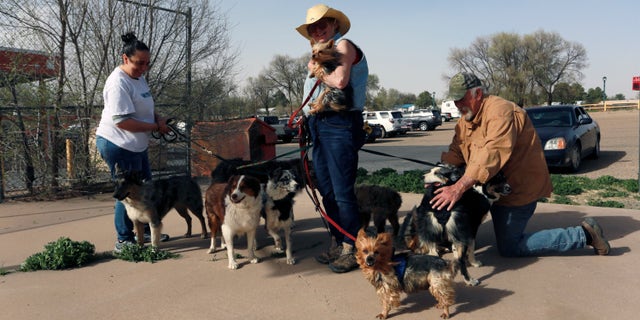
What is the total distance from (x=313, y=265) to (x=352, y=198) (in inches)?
34.2

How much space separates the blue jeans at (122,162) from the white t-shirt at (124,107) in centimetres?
8

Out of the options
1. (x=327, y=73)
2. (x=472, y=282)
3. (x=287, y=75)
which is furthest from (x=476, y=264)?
(x=287, y=75)

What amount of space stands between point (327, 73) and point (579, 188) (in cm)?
634

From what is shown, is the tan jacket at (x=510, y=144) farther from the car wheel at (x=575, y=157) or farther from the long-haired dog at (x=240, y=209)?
the car wheel at (x=575, y=157)

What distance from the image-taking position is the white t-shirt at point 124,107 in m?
4.55

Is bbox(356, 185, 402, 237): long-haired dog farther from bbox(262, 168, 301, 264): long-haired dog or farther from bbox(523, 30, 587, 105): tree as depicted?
bbox(523, 30, 587, 105): tree

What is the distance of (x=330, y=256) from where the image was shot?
4625 millimetres

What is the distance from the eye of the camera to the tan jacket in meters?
3.96

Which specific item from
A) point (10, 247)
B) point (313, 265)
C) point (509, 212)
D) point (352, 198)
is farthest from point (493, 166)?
point (10, 247)

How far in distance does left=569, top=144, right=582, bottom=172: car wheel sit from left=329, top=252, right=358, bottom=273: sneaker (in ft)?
29.9

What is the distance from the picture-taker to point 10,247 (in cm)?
549

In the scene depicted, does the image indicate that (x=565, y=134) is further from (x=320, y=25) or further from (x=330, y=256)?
(x=320, y=25)

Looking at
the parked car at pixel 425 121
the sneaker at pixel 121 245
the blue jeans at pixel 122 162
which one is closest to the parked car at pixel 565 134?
the blue jeans at pixel 122 162

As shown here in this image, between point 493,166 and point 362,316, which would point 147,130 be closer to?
point 362,316
